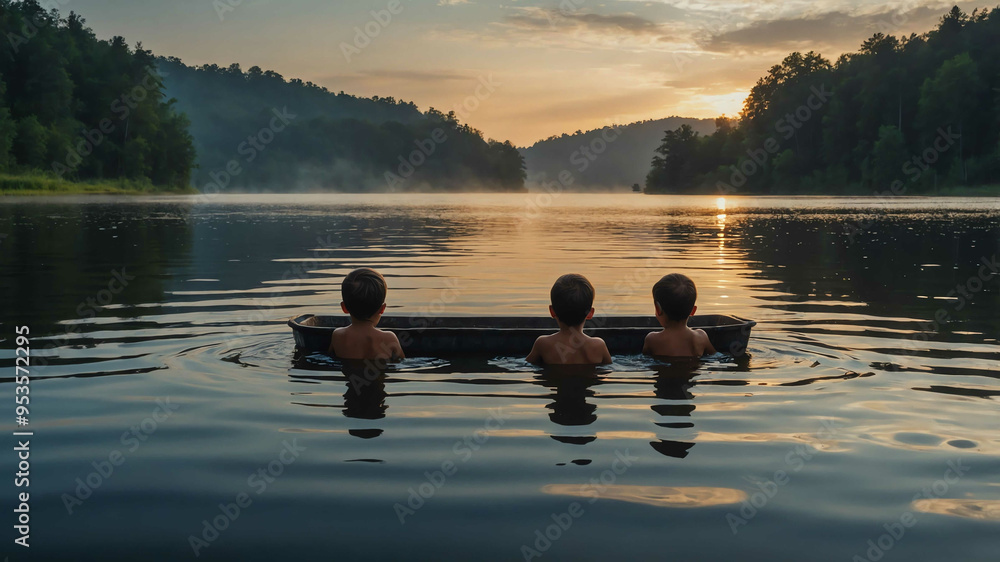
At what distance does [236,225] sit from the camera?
118 feet

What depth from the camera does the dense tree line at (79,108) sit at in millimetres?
Result: 89213

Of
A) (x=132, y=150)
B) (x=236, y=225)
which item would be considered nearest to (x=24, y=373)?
(x=236, y=225)

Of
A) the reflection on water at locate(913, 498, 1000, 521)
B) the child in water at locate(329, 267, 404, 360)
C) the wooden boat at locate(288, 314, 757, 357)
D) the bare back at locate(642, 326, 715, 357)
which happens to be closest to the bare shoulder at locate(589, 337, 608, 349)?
the wooden boat at locate(288, 314, 757, 357)

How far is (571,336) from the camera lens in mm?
8570

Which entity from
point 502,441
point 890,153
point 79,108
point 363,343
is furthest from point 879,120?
point 502,441

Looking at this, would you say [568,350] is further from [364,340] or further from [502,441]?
[502,441]

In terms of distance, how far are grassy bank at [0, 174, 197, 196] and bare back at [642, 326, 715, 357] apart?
72.7 m

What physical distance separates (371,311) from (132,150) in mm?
106886

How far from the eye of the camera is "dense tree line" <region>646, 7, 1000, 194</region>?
104 m

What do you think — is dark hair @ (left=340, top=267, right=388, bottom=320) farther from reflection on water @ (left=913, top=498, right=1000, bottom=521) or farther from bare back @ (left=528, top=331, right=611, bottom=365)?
reflection on water @ (left=913, top=498, right=1000, bottom=521)

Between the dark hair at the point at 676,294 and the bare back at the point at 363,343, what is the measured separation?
2842mm

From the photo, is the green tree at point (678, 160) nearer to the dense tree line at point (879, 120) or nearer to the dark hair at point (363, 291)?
the dense tree line at point (879, 120)

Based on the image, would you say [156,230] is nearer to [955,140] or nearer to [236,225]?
[236,225]

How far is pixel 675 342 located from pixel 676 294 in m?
0.58
